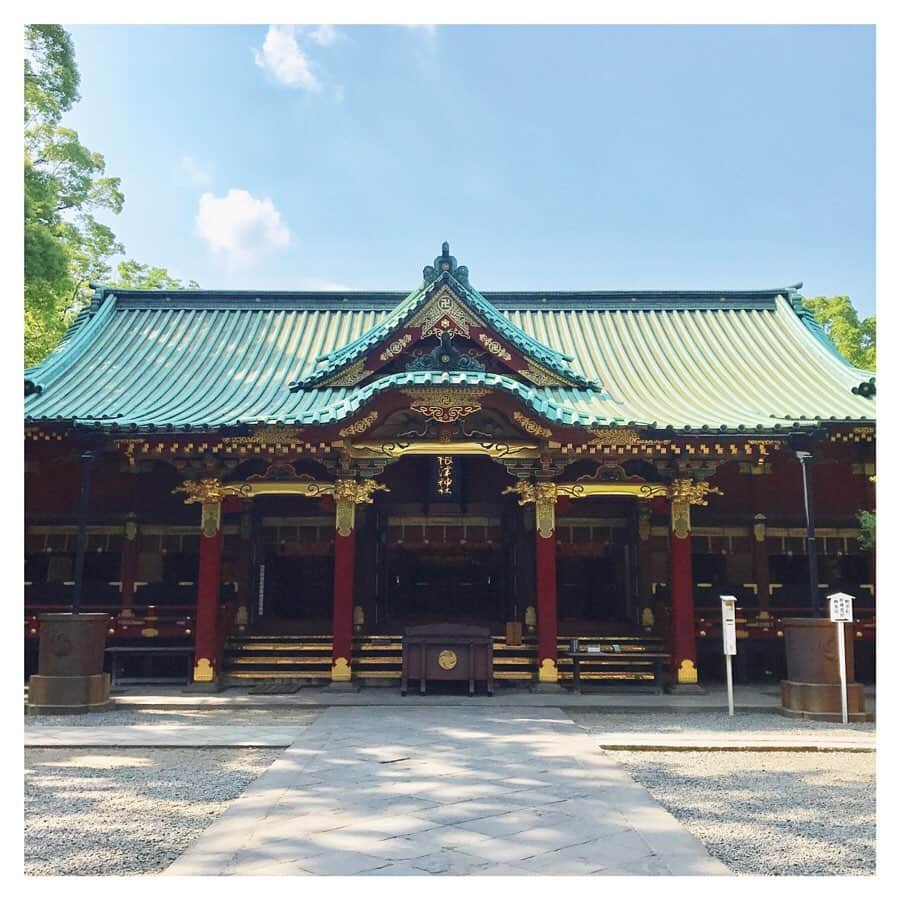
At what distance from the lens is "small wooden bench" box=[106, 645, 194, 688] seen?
527 inches

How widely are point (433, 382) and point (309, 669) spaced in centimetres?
590

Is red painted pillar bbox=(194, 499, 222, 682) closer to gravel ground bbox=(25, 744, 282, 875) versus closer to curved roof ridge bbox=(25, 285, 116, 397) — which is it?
curved roof ridge bbox=(25, 285, 116, 397)

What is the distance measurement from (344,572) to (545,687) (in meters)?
4.03

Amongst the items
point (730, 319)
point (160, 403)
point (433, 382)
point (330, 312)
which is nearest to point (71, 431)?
point (160, 403)

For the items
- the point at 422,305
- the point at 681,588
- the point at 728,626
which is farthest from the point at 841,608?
the point at 422,305

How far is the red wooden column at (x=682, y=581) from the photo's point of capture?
13.2 m

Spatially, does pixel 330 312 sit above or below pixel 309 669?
above

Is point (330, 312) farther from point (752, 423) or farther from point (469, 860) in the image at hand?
point (469, 860)

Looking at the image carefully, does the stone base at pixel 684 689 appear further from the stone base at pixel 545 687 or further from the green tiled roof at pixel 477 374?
the green tiled roof at pixel 477 374

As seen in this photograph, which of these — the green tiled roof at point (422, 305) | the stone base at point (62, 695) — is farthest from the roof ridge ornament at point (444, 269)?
the stone base at point (62, 695)

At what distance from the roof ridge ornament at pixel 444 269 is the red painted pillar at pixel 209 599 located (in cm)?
583

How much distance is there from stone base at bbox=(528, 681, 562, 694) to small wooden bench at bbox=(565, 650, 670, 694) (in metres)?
0.31

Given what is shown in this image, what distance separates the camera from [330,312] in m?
20.0

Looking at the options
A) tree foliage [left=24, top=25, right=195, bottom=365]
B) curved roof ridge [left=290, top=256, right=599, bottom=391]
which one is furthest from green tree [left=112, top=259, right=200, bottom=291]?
curved roof ridge [left=290, top=256, right=599, bottom=391]
